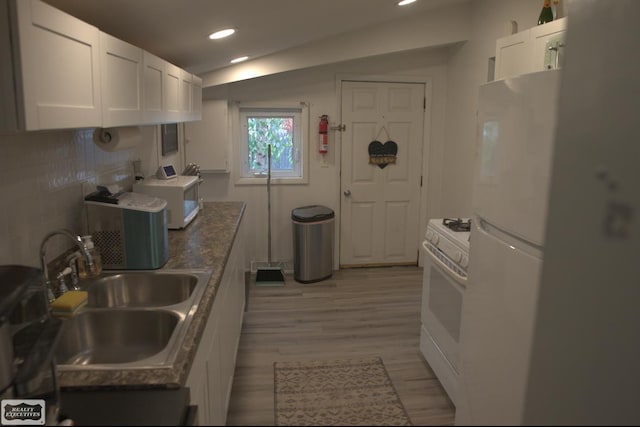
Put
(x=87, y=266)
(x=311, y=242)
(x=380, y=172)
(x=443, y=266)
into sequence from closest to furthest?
(x=87, y=266) < (x=443, y=266) < (x=311, y=242) < (x=380, y=172)

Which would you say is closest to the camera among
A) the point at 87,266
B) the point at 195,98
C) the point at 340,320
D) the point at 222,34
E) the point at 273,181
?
the point at 87,266

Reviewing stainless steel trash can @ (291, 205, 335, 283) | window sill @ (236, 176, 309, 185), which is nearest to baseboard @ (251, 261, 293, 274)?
stainless steel trash can @ (291, 205, 335, 283)

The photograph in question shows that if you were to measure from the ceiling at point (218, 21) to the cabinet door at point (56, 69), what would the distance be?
0.95 ft

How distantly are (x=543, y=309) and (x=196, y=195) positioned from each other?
3.06 meters

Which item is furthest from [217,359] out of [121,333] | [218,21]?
[218,21]

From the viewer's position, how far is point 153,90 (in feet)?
7.25

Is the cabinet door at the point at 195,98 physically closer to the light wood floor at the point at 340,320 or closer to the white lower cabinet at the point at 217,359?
the white lower cabinet at the point at 217,359

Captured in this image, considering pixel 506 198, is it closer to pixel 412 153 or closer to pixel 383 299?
pixel 383 299

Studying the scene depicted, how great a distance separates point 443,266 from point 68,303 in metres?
1.77

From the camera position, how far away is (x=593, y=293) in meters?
0.44

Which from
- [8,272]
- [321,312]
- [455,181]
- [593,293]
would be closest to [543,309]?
[593,293]

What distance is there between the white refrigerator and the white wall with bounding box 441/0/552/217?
2.13 metres

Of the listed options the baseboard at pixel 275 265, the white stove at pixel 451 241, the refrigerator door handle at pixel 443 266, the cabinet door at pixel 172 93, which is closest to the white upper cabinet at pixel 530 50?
the white stove at pixel 451 241

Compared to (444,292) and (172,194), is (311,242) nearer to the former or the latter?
(172,194)
